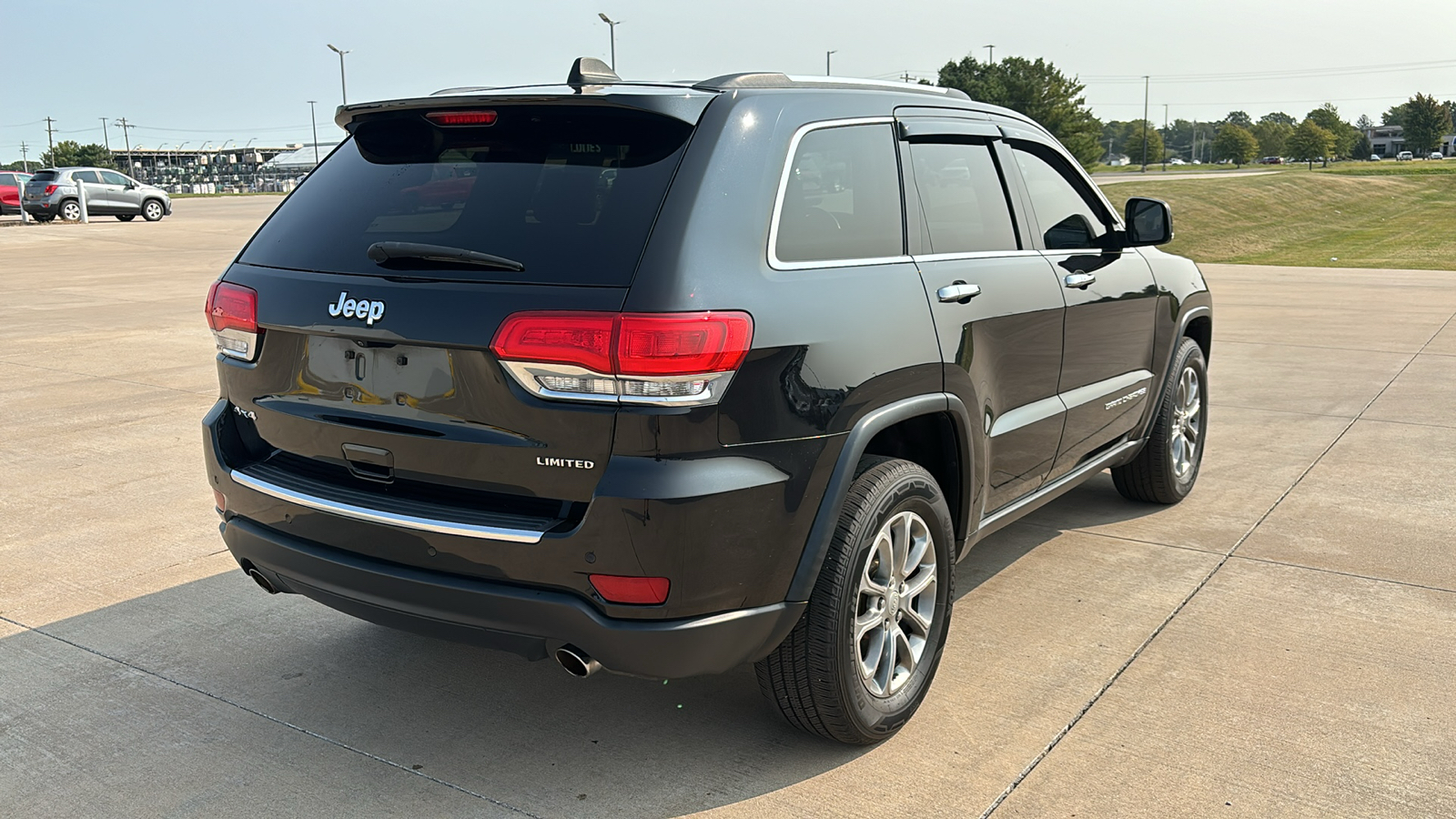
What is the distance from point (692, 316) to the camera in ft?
8.79

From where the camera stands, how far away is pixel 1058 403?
14.0ft

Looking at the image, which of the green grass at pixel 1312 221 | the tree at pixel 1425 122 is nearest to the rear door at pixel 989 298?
the green grass at pixel 1312 221

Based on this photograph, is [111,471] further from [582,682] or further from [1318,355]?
[1318,355]

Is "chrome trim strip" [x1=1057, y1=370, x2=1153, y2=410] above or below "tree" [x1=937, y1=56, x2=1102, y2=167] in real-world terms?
below

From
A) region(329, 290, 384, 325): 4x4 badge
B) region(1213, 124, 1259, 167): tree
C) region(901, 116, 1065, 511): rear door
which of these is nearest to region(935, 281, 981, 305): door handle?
region(901, 116, 1065, 511): rear door

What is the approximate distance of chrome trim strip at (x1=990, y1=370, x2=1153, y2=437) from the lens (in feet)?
12.8

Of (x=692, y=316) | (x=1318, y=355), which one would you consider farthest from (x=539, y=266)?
(x=1318, y=355)

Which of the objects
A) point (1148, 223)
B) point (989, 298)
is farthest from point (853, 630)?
point (1148, 223)

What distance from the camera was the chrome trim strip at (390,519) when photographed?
9.09 feet

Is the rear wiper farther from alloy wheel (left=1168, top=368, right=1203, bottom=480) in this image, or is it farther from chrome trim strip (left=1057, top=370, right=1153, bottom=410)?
alloy wheel (left=1168, top=368, right=1203, bottom=480)

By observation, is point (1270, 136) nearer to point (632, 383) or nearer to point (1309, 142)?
point (1309, 142)

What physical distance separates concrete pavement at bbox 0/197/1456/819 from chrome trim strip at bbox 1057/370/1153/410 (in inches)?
27.3

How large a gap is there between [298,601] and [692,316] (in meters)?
2.48

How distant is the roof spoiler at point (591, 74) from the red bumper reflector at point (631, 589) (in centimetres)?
127
